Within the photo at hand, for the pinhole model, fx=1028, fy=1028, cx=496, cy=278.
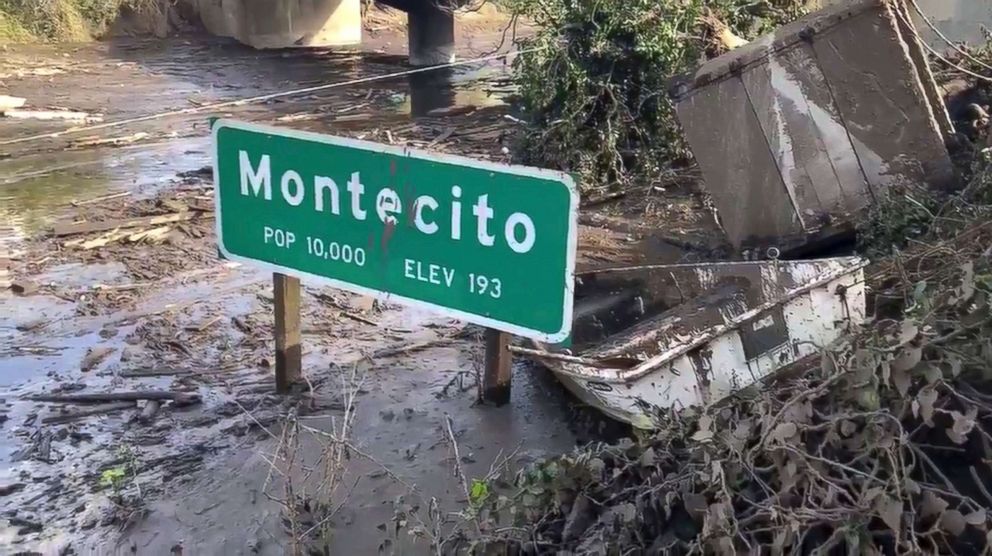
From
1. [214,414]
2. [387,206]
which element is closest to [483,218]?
[387,206]

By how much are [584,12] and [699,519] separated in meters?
8.29

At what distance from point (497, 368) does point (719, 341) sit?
1.16m

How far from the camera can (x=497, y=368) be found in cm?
519

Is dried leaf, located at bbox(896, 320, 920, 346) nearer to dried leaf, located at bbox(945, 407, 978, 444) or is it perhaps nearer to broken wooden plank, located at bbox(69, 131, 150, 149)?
dried leaf, located at bbox(945, 407, 978, 444)

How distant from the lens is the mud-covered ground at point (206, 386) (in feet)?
14.3

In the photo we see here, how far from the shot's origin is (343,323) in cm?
709

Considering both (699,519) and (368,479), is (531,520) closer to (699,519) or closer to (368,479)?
(699,519)

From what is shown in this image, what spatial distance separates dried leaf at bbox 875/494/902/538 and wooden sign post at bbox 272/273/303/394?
3098 millimetres

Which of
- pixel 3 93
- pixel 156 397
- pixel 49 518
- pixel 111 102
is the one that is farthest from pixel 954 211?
pixel 3 93

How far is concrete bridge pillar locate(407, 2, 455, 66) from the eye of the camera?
25375mm

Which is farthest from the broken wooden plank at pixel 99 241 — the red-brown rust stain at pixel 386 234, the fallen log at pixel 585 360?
the red-brown rust stain at pixel 386 234

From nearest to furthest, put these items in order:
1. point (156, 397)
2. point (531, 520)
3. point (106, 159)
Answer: point (531, 520)
point (156, 397)
point (106, 159)

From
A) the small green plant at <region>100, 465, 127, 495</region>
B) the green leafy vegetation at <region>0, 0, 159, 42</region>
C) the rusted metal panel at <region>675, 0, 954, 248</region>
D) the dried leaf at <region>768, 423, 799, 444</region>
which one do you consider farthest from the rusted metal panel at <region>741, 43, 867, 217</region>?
the green leafy vegetation at <region>0, 0, 159, 42</region>

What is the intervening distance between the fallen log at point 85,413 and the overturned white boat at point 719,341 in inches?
92.8
